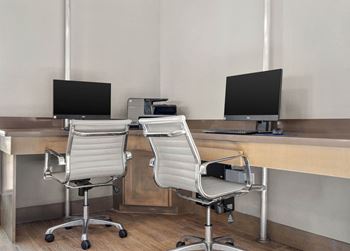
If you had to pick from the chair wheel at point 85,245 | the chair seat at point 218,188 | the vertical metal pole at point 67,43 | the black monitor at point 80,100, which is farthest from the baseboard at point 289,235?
the vertical metal pole at point 67,43

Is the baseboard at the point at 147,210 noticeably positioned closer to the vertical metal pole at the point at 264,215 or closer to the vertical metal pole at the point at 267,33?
the vertical metal pole at the point at 264,215

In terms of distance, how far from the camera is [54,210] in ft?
11.4

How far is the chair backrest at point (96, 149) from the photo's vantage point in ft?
8.20

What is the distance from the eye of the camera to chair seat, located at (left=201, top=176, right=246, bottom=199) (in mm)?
2087

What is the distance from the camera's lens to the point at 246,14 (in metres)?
3.00

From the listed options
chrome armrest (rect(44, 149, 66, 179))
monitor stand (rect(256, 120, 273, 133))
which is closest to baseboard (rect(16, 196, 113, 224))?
chrome armrest (rect(44, 149, 66, 179))

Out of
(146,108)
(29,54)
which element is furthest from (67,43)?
(146,108)

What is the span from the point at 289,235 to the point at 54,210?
234cm

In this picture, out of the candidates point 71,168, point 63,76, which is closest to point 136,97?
point 63,76

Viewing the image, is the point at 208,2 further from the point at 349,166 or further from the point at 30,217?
the point at 30,217

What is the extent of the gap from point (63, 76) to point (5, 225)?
1566 mm

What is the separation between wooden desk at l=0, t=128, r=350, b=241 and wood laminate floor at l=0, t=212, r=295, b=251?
165 millimetres

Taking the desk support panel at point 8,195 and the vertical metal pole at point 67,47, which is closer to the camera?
the desk support panel at point 8,195

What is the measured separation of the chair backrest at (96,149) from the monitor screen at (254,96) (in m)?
0.90
